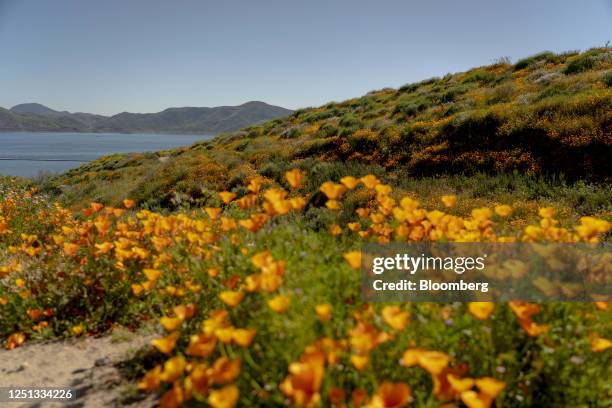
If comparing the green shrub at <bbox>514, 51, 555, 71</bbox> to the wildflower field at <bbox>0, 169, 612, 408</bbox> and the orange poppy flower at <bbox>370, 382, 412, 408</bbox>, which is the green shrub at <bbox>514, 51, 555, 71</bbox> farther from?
the orange poppy flower at <bbox>370, 382, 412, 408</bbox>

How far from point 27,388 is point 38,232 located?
4188 millimetres

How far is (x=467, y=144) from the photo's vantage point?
10.2 meters

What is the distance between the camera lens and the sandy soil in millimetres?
2616

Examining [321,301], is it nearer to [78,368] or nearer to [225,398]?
[225,398]

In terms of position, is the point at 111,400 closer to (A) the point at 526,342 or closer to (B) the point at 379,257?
(B) the point at 379,257

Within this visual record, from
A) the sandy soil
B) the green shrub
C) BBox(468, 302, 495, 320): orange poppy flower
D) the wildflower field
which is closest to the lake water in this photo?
the green shrub

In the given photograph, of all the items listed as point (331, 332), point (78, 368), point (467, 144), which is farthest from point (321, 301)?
point (467, 144)

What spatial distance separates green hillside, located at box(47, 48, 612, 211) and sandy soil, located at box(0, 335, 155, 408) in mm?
1635

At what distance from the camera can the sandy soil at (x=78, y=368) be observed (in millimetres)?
2616

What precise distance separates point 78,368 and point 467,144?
31.1 feet

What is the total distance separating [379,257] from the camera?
2900 mm

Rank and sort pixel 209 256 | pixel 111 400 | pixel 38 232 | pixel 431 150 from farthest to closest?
1. pixel 431 150
2. pixel 38 232
3. pixel 209 256
4. pixel 111 400

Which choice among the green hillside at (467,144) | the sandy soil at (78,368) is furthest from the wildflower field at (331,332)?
the green hillside at (467,144)

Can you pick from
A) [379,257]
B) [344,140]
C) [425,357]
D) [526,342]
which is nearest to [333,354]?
[425,357]
